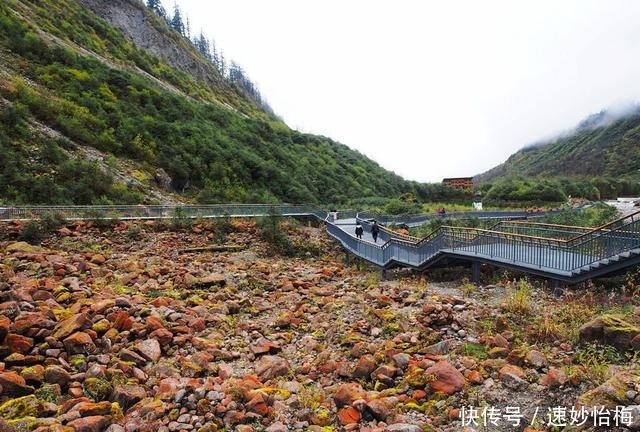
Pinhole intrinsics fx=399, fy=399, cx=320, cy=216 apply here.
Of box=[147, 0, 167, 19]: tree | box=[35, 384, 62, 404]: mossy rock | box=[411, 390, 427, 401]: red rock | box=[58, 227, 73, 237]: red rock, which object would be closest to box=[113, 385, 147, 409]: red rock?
box=[35, 384, 62, 404]: mossy rock

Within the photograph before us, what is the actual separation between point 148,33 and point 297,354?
314 feet

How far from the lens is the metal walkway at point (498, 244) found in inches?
405

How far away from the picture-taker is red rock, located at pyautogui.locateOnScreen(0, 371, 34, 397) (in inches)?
280

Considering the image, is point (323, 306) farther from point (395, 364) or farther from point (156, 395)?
point (156, 395)

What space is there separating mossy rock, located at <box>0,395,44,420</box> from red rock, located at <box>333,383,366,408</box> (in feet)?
16.3


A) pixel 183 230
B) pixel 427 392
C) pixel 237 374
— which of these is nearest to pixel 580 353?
pixel 427 392

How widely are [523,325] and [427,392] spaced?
11.5 ft

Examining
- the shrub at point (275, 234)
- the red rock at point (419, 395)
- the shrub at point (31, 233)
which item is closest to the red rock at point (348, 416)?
the red rock at point (419, 395)

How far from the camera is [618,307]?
903cm

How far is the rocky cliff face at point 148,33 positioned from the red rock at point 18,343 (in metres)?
87.6

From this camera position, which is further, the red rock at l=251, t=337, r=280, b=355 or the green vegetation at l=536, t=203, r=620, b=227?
the green vegetation at l=536, t=203, r=620, b=227

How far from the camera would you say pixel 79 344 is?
28.6 feet

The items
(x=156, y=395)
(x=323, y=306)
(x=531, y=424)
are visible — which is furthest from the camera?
(x=323, y=306)

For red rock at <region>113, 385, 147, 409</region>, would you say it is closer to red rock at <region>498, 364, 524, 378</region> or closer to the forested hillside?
red rock at <region>498, 364, 524, 378</region>
